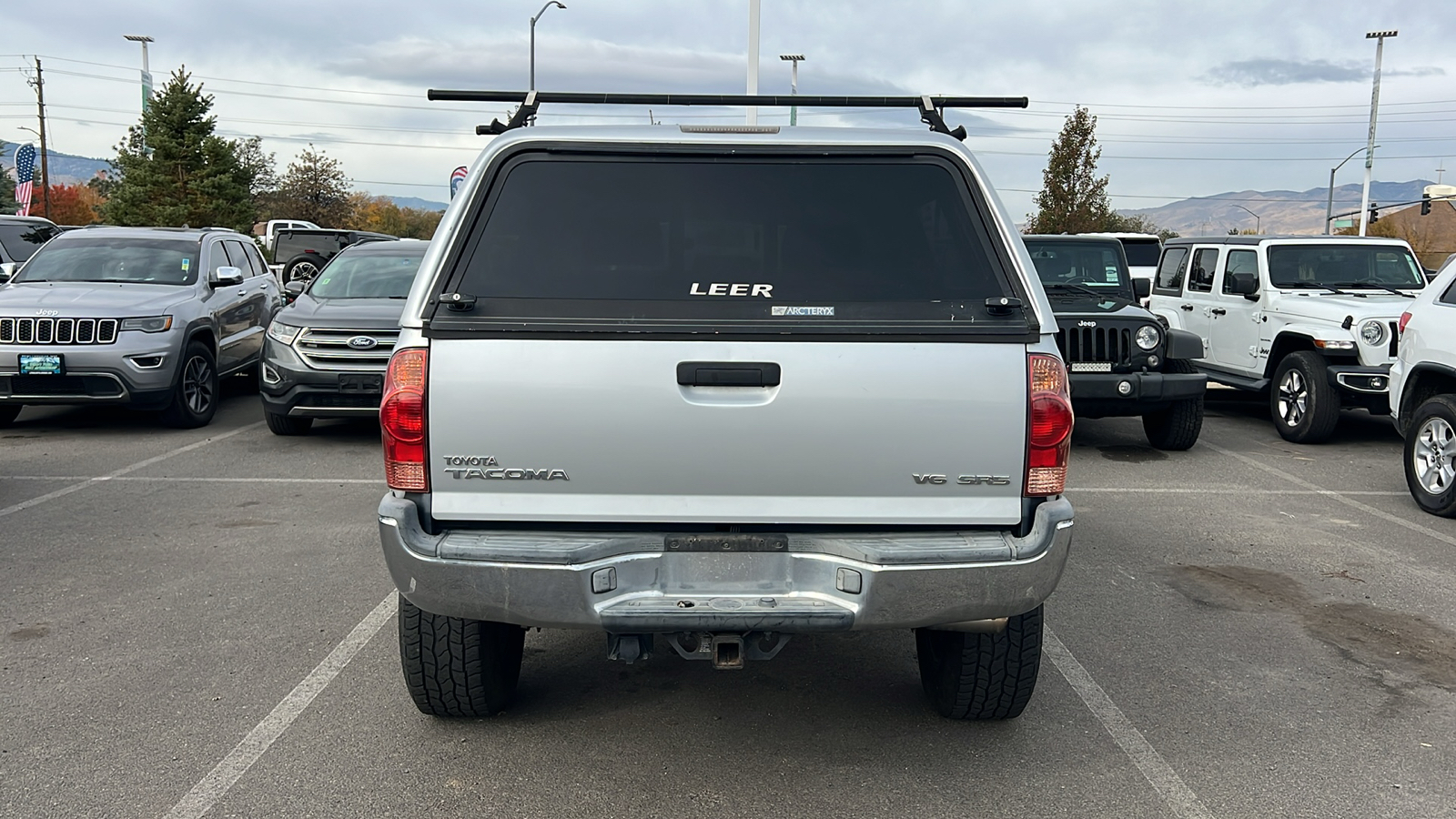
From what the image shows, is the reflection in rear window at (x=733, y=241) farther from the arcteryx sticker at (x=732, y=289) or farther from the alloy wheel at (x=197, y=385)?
the alloy wheel at (x=197, y=385)

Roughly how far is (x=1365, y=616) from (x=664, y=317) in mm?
4103

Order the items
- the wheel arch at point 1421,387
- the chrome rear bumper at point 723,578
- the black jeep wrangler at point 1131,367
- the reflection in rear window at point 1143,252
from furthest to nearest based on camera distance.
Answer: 1. the reflection in rear window at point 1143,252
2. the black jeep wrangler at point 1131,367
3. the wheel arch at point 1421,387
4. the chrome rear bumper at point 723,578

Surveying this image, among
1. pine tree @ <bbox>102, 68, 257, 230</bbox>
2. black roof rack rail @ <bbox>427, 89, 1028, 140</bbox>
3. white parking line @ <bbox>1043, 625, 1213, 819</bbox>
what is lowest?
white parking line @ <bbox>1043, 625, 1213, 819</bbox>

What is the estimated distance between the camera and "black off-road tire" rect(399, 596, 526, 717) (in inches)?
149

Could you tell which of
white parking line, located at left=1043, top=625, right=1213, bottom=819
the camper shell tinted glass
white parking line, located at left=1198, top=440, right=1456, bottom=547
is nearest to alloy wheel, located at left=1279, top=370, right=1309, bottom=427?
white parking line, located at left=1198, top=440, right=1456, bottom=547

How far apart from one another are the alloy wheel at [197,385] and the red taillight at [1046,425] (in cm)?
924

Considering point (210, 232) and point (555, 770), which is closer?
point (555, 770)

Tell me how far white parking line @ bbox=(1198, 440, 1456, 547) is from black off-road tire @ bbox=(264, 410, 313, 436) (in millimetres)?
8252

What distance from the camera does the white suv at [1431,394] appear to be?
759 cm

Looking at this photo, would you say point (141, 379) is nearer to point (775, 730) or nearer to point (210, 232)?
point (210, 232)

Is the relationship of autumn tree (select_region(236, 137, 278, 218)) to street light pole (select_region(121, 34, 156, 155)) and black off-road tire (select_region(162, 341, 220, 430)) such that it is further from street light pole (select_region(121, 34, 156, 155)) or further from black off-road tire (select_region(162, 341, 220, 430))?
black off-road tire (select_region(162, 341, 220, 430))

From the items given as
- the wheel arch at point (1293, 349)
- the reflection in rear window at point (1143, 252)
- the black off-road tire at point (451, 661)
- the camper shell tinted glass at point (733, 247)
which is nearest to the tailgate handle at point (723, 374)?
the camper shell tinted glass at point (733, 247)

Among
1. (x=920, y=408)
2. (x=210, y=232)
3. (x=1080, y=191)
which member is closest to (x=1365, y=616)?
(x=920, y=408)

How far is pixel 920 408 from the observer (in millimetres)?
3275
